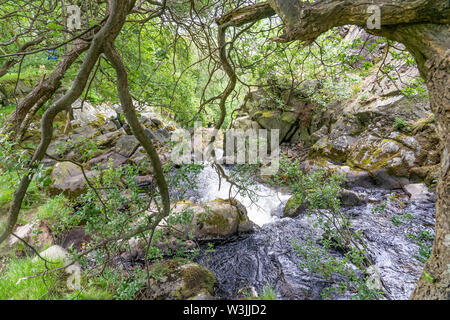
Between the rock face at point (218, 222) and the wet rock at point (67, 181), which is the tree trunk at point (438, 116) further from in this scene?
the wet rock at point (67, 181)

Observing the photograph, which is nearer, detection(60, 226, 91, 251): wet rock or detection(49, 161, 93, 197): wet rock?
detection(60, 226, 91, 251): wet rock

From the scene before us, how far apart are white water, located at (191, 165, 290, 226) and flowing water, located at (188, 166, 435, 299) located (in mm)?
38

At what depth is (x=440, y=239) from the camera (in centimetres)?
119

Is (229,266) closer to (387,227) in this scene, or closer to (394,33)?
(387,227)

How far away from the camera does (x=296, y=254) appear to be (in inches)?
156

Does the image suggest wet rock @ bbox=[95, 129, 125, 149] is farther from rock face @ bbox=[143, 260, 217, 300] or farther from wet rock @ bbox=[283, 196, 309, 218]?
wet rock @ bbox=[283, 196, 309, 218]

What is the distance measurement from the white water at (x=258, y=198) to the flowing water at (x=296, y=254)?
4 centimetres

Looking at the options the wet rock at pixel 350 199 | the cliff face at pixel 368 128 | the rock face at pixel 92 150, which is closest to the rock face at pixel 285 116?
the cliff face at pixel 368 128

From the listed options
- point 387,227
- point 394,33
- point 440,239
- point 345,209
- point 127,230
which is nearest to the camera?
point 440,239

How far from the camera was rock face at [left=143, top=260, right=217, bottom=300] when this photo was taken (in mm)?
2564

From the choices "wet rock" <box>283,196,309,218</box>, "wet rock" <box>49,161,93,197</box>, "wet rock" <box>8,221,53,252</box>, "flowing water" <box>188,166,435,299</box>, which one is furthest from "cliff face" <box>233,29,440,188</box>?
"wet rock" <box>49,161,93,197</box>

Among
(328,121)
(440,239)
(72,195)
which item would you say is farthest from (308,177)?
(328,121)

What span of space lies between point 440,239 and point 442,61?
1.14 metres

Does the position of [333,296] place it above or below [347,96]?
below
